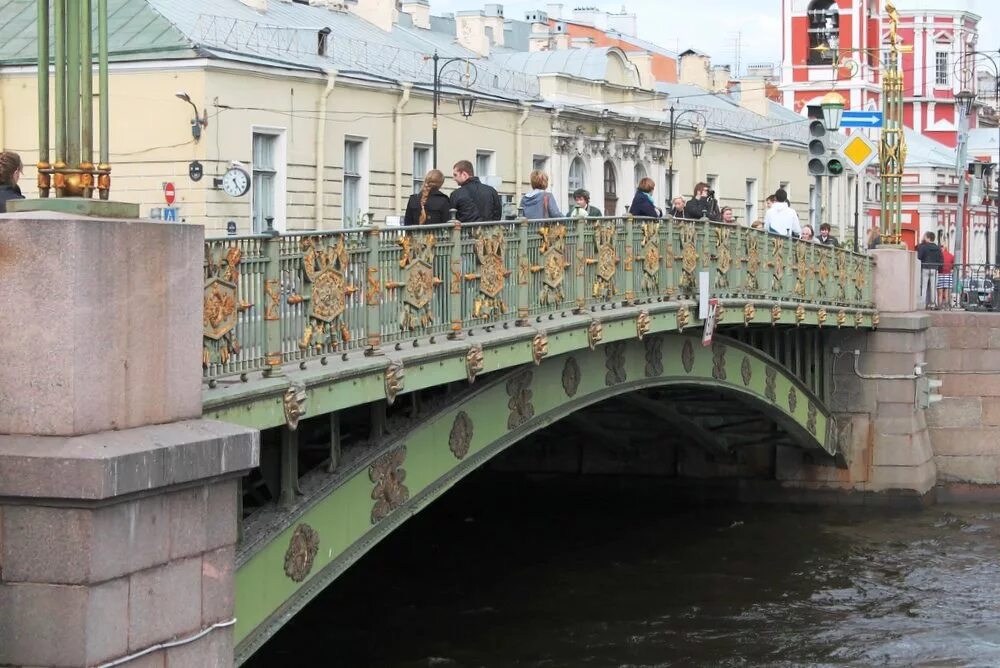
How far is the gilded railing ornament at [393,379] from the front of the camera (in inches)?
359

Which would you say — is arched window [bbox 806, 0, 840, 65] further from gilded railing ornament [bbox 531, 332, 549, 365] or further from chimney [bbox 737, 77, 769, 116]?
gilded railing ornament [bbox 531, 332, 549, 365]

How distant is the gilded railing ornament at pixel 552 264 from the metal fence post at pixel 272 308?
372cm

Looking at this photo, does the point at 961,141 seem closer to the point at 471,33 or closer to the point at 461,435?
the point at 471,33

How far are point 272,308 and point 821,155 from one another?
31.2 feet

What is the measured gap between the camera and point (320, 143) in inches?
966

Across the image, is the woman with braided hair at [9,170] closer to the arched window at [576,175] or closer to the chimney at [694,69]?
the arched window at [576,175]

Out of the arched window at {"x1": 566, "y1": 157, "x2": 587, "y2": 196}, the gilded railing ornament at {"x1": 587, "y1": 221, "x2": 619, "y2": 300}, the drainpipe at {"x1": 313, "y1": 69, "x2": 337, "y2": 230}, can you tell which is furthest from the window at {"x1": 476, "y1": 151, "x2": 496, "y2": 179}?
the gilded railing ornament at {"x1": 587, "y1": 221, "x2": 619, "y2": 300}

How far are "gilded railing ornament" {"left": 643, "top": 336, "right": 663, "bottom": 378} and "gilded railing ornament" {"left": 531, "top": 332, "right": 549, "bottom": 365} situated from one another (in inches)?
128

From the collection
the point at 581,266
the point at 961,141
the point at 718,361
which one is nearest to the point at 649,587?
the point at 718,361

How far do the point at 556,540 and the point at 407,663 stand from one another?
602cm

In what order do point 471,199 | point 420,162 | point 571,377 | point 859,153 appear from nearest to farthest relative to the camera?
1. point 471,199
2. point 571,377
3. point 859,153
4. point 420,162

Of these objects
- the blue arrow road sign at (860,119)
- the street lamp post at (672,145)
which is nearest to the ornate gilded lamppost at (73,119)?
the blue arrow road sign at (860,119)

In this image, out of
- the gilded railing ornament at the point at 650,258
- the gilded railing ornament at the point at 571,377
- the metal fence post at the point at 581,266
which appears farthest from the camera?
the gilded railing ornament at the point at 650,258

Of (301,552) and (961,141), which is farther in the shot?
(961,141)
